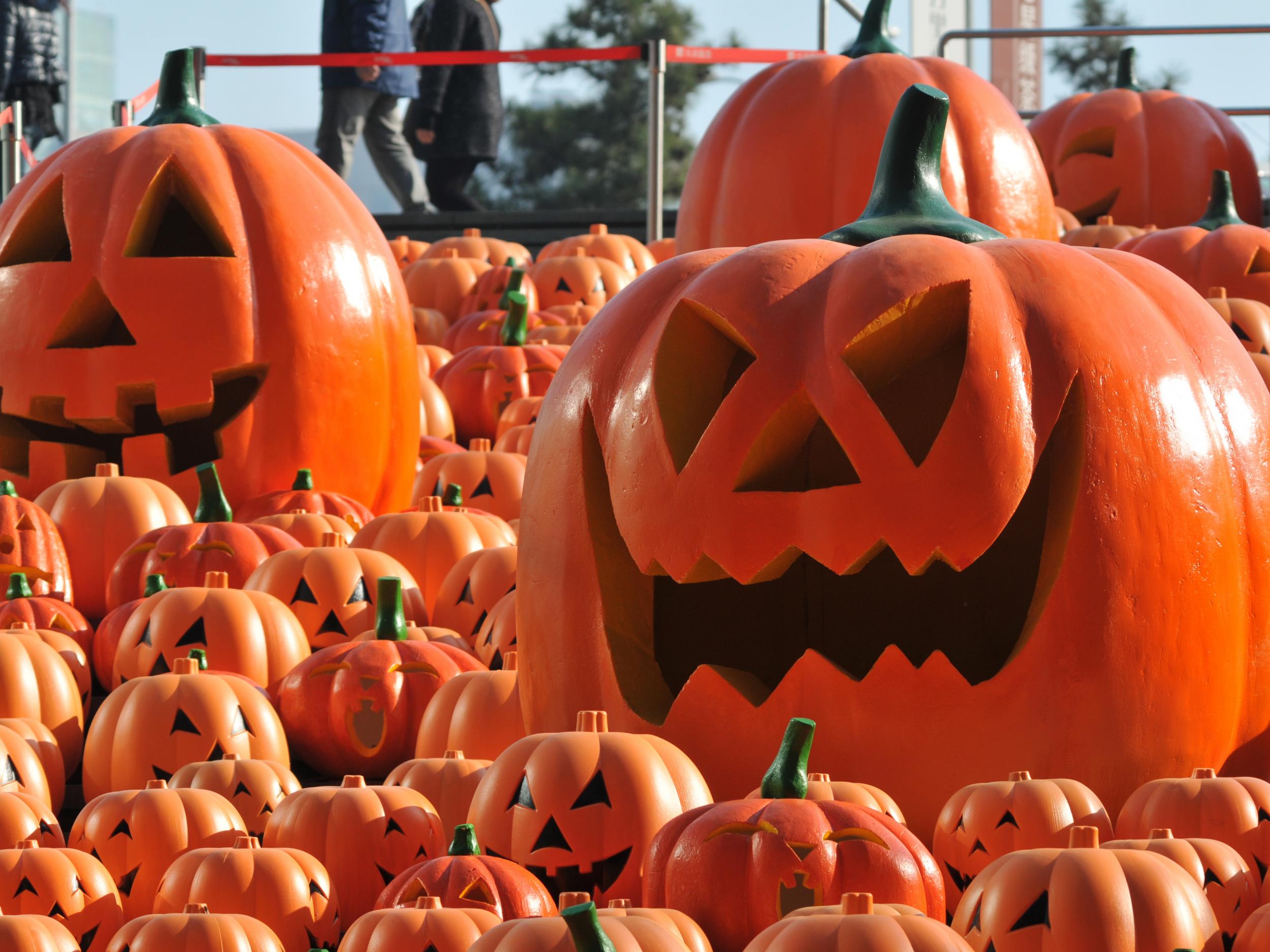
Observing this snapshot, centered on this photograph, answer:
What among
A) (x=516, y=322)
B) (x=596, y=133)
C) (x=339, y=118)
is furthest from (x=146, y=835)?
(x=596, y=133)

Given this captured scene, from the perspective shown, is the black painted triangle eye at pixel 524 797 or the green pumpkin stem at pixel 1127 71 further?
the green pumpkin stem at pixel 1127 71

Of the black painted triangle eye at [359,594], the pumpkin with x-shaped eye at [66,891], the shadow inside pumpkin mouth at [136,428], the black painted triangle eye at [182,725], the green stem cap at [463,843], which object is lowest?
the pumpkin with x-shaped eye at [66,891]

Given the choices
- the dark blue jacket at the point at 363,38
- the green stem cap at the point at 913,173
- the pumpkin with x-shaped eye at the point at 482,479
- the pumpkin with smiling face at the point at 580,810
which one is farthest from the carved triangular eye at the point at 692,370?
the dark blue jacket at the point at 363,38

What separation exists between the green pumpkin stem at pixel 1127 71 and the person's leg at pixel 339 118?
13.2 ft

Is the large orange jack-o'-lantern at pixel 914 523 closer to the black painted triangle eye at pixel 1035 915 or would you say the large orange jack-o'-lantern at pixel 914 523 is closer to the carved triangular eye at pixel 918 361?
the carved triangular eye at pixel 918 361

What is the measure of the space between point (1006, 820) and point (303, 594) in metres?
2.15

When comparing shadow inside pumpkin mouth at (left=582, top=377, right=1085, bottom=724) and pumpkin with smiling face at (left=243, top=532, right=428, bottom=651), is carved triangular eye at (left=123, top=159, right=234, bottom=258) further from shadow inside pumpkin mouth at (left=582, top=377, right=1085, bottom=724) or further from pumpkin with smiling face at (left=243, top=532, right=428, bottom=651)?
shadow inside pumpkin mouth at (left=582, top=377, right=1085, bottom=724)

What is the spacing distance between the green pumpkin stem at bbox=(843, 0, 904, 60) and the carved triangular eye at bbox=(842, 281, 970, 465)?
3446 millimetres

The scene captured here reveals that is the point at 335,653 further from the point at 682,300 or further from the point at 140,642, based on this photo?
the point at 682,300

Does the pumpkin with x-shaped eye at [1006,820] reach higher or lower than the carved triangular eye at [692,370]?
lower

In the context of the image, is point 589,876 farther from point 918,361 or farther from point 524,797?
point 918,361

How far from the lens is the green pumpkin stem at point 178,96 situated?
6.03 m

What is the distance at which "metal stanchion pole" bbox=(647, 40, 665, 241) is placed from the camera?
10016 millimetres

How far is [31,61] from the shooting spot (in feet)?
39.1
